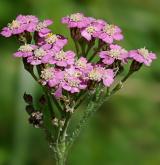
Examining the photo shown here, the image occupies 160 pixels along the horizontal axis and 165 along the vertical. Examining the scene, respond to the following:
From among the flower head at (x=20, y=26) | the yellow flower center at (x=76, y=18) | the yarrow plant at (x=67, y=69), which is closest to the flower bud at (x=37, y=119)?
the yarrow plant at (x=67, y=69)

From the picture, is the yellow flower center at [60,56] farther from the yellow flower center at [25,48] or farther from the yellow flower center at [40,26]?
the yellow flower center at [40,26]

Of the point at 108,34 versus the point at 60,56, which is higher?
the point at 60,56

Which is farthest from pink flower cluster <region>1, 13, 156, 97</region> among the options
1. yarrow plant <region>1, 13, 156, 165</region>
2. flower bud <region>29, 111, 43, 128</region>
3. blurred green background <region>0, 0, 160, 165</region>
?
blurred green background <region>0, 0, 160, 165</region>

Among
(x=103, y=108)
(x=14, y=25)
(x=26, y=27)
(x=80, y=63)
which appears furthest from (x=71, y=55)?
(x=103, y=108)

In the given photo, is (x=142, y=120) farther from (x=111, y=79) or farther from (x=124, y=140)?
(x=111, y=79)

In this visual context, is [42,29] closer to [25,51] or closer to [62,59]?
[25,51]
